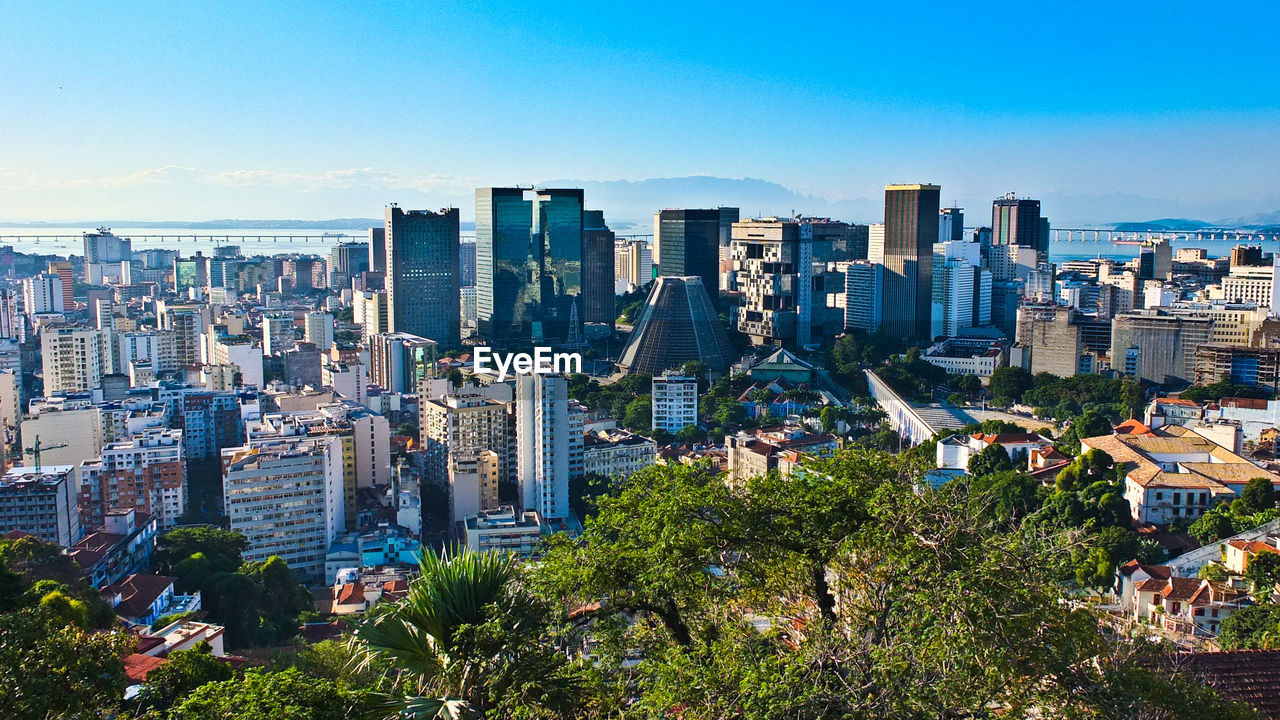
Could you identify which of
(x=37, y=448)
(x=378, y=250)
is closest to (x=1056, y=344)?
(x=37, y=448)

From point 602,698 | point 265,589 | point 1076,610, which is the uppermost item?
point 1076,610

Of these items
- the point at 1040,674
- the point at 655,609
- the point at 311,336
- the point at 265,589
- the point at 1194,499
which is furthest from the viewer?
the point at 311,336

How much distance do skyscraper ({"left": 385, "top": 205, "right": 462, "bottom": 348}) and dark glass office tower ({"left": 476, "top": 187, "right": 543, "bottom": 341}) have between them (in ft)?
2.57

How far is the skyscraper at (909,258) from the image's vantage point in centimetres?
2780

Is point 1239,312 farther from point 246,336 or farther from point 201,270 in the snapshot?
point 201,270

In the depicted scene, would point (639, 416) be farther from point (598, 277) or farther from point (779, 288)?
point (598, 277)

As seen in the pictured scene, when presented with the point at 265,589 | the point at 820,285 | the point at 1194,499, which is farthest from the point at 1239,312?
the point at 265,589

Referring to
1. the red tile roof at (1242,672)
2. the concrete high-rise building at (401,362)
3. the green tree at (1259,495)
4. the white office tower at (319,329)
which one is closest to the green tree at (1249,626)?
the red tile roof at (1242,672)

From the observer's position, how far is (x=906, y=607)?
3.13 m

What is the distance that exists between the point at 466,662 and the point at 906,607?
1229 millimetres

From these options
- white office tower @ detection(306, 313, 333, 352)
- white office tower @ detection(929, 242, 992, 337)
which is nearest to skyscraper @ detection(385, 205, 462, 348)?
white office tower @ detection(306, 313, 333, 352)

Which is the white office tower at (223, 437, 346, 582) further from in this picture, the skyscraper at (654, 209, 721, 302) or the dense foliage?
the skyscraper at (654, 209, 721, 302)

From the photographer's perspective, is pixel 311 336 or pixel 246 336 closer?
pixel 246 336

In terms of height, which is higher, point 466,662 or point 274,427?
point 466,662
